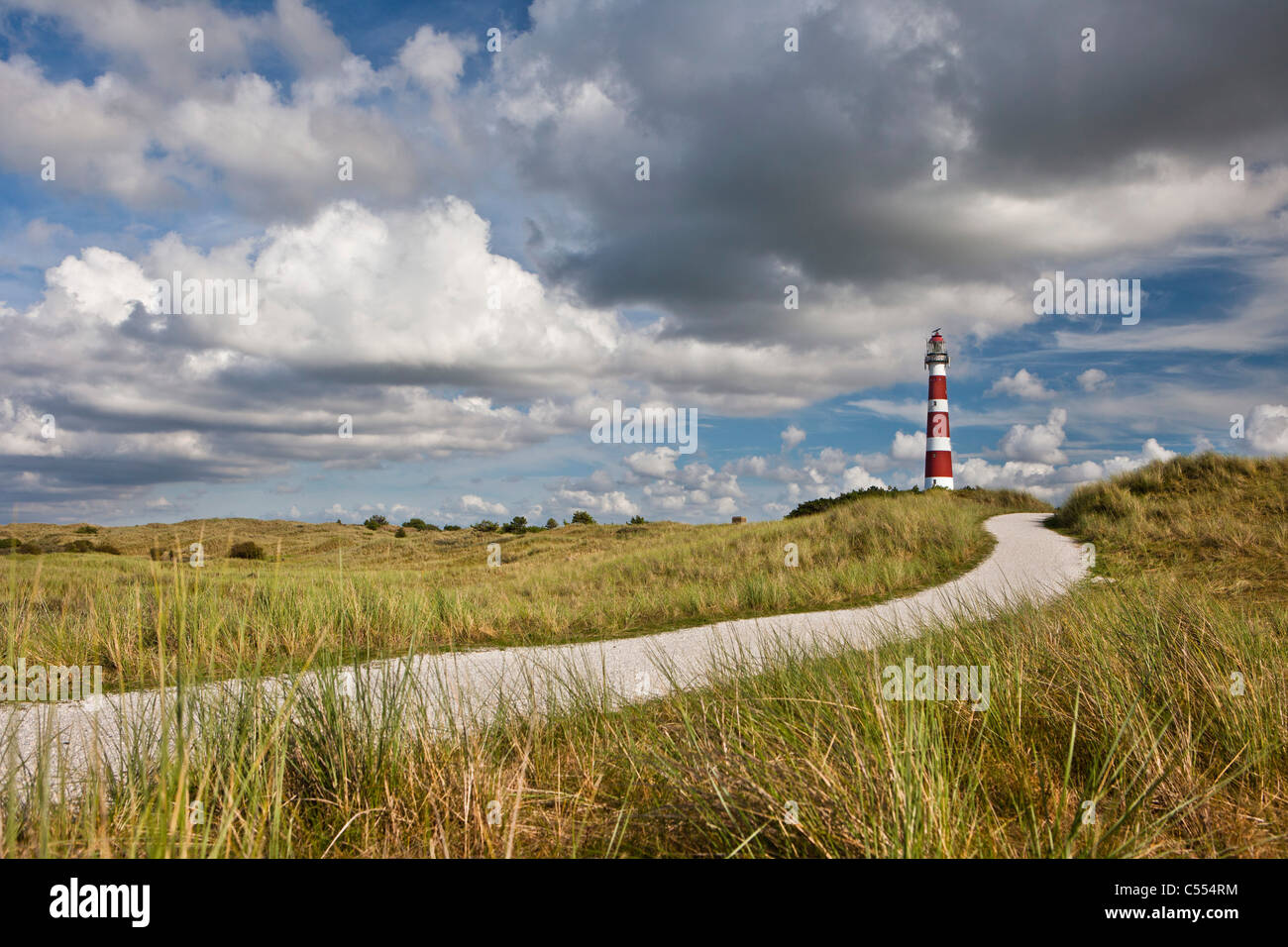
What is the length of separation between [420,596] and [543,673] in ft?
14.6

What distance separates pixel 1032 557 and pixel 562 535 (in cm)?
2599

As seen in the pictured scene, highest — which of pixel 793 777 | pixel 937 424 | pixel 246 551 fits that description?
pixel 937 424

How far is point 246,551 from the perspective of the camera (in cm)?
3184

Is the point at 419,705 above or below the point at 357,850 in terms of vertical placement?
above

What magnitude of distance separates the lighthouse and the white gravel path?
25.5 m

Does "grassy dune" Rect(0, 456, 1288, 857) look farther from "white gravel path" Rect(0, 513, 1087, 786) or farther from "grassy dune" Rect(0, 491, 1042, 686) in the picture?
"grassy dune" Rect(0, 491, 1042, 686)

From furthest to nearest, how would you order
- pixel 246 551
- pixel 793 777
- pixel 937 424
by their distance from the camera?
pixel 937 424 < pixel 246 551 < pixel 793 777

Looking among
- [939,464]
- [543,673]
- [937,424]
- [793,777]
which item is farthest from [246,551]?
[937,424]

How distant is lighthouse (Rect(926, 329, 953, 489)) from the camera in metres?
43.6

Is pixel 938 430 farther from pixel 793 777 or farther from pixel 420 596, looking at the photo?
pixel 793 777

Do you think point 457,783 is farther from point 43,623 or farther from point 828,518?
point 828,518

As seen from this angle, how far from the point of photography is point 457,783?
2.95m

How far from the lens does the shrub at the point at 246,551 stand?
30844mm
